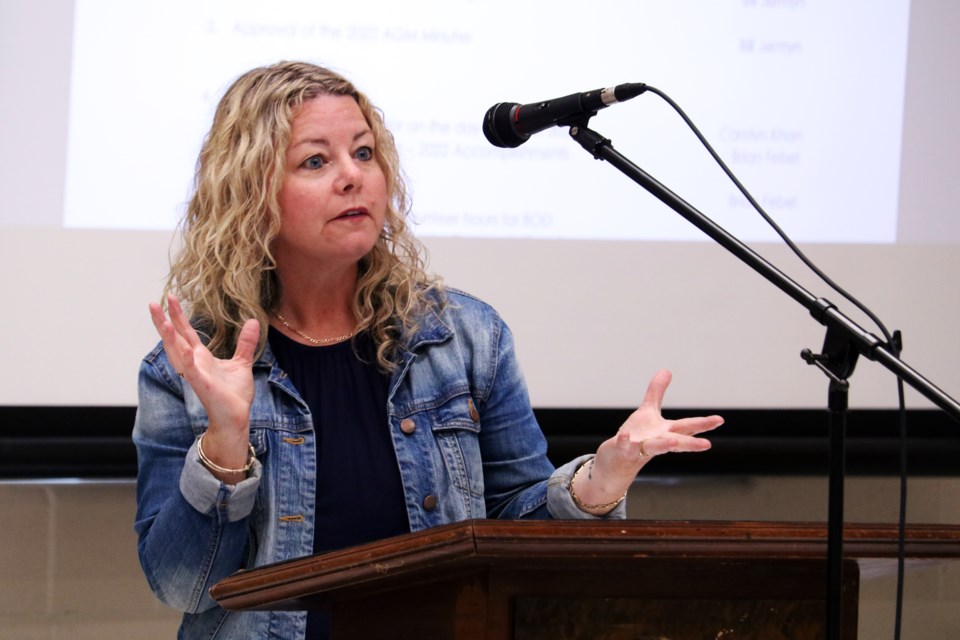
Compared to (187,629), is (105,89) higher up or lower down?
higher up

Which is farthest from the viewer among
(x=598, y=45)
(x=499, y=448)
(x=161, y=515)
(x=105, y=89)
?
(x=598, y=45)

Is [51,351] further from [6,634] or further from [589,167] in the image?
[589,167]

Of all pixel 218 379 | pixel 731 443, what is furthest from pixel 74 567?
pixel 731 443

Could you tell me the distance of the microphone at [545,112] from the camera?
1245 mm

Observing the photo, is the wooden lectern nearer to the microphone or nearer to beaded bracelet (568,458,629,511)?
beaded bracelet (568,458,629,511)

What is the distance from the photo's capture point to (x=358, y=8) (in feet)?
7.89

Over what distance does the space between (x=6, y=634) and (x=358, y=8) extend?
1.71m

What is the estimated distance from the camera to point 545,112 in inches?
50.7

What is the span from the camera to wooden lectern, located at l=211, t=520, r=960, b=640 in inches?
39.1

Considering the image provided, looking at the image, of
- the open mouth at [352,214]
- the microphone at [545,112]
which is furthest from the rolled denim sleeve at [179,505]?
the microphone at [545,112]

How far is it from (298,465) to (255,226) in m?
0.37

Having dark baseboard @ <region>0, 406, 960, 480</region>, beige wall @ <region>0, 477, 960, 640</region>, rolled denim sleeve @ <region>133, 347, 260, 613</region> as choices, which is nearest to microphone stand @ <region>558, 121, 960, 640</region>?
rolled denim sleeve @ <region>133, 347, 260, 613</region>

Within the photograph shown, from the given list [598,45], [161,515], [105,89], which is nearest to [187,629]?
[161,515]

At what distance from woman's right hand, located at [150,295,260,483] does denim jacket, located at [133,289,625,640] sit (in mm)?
39
